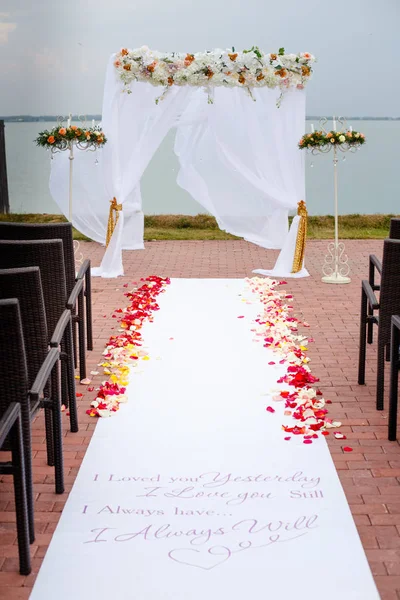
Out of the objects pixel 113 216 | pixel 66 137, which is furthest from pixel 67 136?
pixel 113 216

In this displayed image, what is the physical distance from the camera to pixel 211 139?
30.4 ft

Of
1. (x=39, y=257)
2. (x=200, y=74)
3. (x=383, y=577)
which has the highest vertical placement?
(x=200, y=74)

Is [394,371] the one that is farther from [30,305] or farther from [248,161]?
[248,161]

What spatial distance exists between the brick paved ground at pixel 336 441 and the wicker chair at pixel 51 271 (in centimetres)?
32

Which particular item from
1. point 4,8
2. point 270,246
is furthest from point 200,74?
point 4,8

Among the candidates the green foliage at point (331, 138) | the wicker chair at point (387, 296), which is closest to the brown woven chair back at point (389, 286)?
the wicker chair at point (387, 296)

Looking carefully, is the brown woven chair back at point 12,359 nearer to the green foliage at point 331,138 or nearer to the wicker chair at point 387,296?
the wicker chair at point 387,296

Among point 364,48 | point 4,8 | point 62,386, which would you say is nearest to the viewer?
Answer: point 62,386

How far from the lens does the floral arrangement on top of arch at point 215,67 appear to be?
25.7ft

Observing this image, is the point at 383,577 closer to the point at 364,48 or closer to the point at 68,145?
the point at 68,145

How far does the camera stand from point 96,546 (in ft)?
9.34

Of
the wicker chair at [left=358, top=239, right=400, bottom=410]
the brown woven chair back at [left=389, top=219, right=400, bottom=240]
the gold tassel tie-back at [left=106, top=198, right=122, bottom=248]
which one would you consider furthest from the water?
the wicker chair at [left=358, top=239, right=400, bottom=410]

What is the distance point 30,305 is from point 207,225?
945cm

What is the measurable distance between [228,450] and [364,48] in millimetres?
15790
